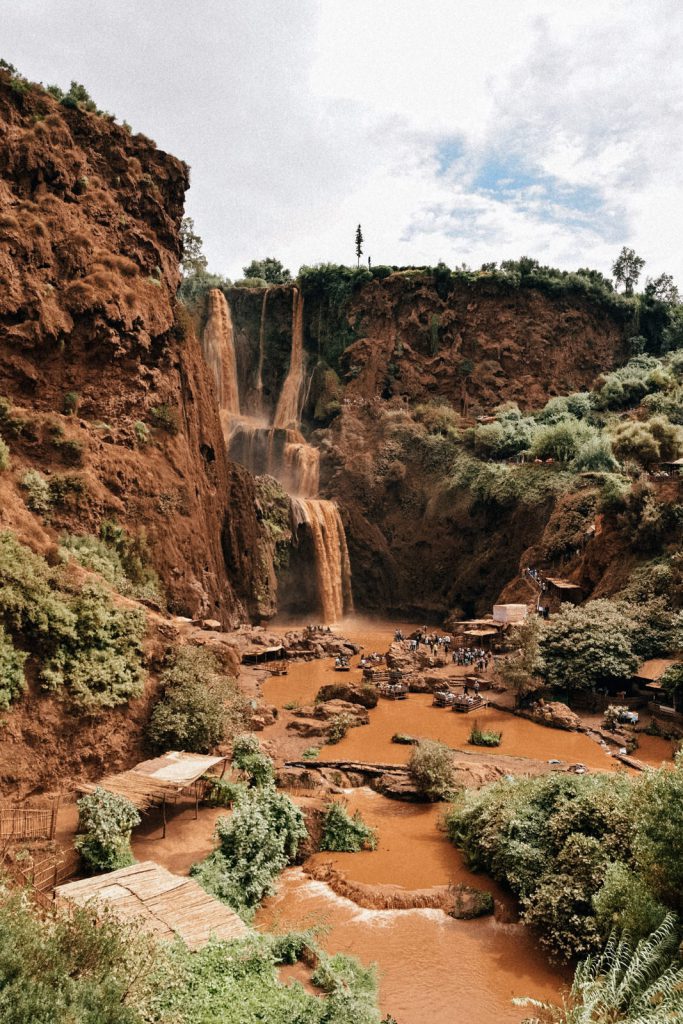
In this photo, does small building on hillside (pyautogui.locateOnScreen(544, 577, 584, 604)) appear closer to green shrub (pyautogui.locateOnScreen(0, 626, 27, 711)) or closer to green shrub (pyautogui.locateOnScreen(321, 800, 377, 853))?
green shrub (pyautogui.locateOnScreen(321, 800, 377, 853))

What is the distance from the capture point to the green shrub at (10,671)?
1222 cm

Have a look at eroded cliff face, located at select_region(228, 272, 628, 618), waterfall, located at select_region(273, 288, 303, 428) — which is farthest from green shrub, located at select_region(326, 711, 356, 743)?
waterfall, located at select_region(273, 288, 303, 428)

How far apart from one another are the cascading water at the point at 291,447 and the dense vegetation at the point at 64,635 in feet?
88.7

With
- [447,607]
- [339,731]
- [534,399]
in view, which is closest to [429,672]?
[339,731]

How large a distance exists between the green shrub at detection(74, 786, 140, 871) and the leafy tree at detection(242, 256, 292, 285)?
212 ft

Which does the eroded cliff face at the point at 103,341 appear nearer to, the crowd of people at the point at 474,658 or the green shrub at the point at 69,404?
the green shrub at the point at 69,404

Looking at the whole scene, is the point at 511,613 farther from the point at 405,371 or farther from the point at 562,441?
the point at 405,371

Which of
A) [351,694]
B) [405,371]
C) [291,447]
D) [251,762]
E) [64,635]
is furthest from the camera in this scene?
[405,371]

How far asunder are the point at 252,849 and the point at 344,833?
2650 millimetres

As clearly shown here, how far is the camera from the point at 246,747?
15.2m

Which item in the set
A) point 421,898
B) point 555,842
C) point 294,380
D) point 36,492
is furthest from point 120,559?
point 294,380

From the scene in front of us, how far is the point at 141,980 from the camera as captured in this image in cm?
683

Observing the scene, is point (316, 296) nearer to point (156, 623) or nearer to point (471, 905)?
point (156, 623)

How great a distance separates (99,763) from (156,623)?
12.1 feet
